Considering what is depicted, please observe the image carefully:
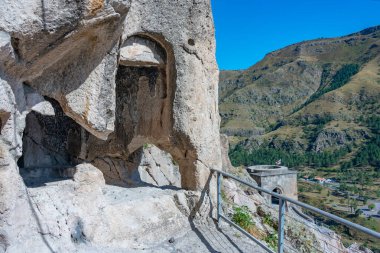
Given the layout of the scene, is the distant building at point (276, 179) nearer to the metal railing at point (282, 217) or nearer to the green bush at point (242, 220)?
the green bush at point (242, 220)

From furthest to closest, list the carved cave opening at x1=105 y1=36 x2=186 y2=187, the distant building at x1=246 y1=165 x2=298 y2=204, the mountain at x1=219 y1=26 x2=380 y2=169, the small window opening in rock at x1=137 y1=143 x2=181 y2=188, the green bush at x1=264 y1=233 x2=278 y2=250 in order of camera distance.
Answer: the mountain at x1=219 y1=26 x2=380 y2=169 → the distant building at x1=246 y1=165 x2=298 y2=204 → the small window opening in rock at x1=137 y1=143 x2=181 y2=188 → the green bush at x1=264 y1=233 x2=278 y2=250 → the carved cave opening at x1=105 y1=36 x2=186 y2=187

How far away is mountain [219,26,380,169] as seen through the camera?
11394cm

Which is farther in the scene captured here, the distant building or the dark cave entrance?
the distant building

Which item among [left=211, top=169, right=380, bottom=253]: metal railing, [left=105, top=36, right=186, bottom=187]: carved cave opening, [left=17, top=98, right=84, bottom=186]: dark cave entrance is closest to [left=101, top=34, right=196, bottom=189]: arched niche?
[left=105, top=36, right=186, bottom=187]: carved cave opening

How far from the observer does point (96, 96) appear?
593cm

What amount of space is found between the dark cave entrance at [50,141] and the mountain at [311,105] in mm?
87292

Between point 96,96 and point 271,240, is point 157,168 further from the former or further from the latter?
point 96,96

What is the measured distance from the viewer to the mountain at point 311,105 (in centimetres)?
11394

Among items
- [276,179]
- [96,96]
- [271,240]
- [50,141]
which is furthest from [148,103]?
[276,179]

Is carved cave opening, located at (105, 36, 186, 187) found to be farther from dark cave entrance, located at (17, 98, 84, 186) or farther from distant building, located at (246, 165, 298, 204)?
distant building, located at (246, 165, 298, 204)

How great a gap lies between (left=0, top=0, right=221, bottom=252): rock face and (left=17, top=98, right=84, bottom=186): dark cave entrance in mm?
20

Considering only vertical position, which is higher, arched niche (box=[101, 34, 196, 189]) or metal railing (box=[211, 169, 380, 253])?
arched niche (box=[101, 34, 196, 189])

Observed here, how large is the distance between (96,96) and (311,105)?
444 feet

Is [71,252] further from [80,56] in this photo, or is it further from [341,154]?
[341,154]
